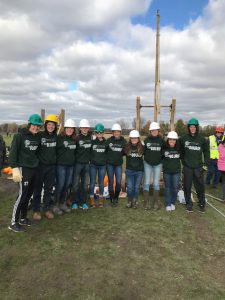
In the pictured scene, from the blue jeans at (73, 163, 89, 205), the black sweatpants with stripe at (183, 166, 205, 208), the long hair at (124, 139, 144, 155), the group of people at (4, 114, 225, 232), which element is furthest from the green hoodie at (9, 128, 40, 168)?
the black sweatpants with stripe at (183, 166, 205, 208)

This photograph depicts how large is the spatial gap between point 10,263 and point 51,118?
300 cm

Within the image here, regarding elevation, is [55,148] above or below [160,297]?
above

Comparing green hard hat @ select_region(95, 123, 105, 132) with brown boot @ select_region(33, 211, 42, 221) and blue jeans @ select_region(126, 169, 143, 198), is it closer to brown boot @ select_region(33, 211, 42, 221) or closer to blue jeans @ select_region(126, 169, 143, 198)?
blue jeans @ select_region(126, 169, 143, 198)

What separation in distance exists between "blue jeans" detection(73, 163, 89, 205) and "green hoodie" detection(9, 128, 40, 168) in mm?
1316

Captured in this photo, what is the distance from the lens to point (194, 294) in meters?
4.00

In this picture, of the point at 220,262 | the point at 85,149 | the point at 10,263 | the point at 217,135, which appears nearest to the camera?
the point at 10,263

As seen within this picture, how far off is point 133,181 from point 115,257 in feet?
9.38

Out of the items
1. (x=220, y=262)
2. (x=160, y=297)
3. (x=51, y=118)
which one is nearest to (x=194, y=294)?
(x=160, y=297)

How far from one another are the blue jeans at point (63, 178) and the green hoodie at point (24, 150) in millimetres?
835

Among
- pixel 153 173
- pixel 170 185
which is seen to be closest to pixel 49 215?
pixel 153 173

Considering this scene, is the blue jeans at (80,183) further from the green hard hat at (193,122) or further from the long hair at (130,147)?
the green hard hat at (193,122)

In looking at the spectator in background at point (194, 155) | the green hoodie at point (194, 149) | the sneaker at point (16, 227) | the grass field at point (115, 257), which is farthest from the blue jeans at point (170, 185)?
the sneaker at point (16, 227)

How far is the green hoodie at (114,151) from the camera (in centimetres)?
741

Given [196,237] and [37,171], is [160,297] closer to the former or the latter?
[196,237]
